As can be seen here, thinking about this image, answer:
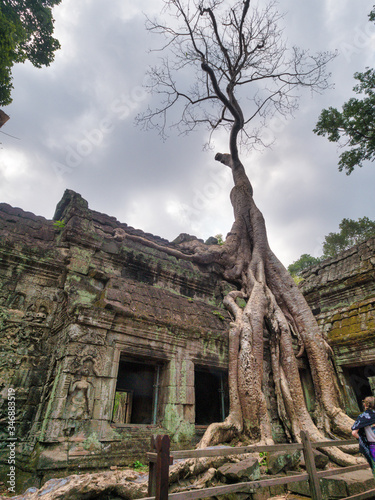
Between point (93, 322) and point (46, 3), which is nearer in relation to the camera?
point (93, 322)

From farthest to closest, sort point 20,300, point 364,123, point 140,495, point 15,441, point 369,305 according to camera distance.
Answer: point 364,123, point 369,305, point 20,300, point 15,441, point 140,495

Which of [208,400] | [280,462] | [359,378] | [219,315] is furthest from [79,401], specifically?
[359,378]

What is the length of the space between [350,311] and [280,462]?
447 centimetres

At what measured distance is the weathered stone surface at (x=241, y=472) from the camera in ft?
9.31

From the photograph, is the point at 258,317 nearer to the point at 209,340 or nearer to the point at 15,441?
the point at 209,340

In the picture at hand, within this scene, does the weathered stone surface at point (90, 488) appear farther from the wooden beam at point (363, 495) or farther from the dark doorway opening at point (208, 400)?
the dark doorway opening at point (208, 400)

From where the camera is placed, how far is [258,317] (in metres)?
5.82

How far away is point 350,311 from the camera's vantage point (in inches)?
266

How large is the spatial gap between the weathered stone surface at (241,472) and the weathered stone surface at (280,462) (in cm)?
46

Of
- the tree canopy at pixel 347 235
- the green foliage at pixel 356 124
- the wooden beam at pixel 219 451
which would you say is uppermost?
the tree canopy at pixel 347 235

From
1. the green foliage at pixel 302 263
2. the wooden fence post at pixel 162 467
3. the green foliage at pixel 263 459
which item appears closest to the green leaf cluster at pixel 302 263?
the green foliage at pixel 302 263

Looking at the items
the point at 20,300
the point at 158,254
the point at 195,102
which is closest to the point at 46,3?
the point at 195,102

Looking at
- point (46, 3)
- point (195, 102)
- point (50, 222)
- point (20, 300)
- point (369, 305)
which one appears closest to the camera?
point (20, 300)

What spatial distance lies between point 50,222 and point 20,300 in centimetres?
172
